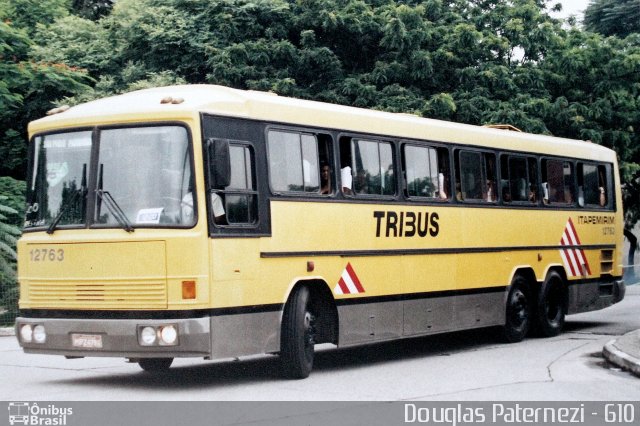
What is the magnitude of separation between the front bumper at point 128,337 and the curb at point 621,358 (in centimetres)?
529

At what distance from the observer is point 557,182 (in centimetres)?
1950

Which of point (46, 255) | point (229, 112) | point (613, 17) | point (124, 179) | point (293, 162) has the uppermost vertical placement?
point (613, 17)

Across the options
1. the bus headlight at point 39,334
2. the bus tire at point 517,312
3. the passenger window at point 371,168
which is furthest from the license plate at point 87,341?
the bus tire at point 517,312

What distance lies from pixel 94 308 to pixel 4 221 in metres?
13.1

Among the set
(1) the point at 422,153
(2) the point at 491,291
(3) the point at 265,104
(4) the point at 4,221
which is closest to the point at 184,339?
(3) the point at 265,104

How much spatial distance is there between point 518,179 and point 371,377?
20.7 ft

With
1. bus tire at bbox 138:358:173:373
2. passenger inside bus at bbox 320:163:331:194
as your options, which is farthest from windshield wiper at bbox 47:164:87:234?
passenger inside bus at bbox 320:163:331:194

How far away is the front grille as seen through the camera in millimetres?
11430

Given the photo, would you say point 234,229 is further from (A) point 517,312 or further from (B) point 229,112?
(A) point 517,312

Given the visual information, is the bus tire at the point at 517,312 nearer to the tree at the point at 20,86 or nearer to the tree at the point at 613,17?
the tree at the point at 20,86

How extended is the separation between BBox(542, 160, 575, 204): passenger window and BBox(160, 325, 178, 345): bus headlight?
370 inches

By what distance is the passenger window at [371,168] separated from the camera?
14.2 m

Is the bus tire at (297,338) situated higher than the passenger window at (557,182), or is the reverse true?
the passenger window at (557,182)

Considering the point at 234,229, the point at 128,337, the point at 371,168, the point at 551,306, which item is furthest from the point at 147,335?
the point at 551,306
